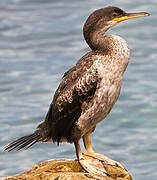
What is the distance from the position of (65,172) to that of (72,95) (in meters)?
0.91

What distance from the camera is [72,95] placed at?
885 centimetres

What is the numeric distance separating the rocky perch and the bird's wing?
374 mm

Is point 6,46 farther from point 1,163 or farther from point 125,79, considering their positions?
point 1,163

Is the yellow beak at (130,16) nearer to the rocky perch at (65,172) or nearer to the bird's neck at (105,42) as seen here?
the bird's neck at (105,42)

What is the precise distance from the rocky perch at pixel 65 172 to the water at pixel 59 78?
4998mm

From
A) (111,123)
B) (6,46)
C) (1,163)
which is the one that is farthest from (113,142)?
(6,46)

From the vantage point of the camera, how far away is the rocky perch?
8414 millimetres

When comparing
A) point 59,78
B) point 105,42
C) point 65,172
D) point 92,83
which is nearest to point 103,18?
point 105,42

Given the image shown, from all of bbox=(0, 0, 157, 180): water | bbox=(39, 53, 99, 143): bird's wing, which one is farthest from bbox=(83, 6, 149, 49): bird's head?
bbox=(0, 0, 157, 180): water

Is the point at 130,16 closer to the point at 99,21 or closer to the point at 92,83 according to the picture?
the point at 99,21

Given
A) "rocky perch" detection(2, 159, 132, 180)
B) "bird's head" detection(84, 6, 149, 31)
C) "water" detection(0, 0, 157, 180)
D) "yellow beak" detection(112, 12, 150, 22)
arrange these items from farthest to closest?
"water" detection(0, 0, 157, 180) → "yellow beak" detection(112, 12, 150, 22) → "bird's head" detection(84, 6, 149, 31) → "rocky perch" detection(2, 159, 132, 180)

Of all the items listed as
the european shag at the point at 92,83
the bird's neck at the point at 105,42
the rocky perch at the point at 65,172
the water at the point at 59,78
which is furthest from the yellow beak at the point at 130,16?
the water at the point at 59,78

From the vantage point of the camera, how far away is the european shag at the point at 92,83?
8.66m

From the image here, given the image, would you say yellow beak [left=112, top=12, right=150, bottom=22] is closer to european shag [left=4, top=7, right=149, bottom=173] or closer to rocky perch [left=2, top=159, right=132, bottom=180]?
european shag [left=4, top=7, right=149, bottom=173]
